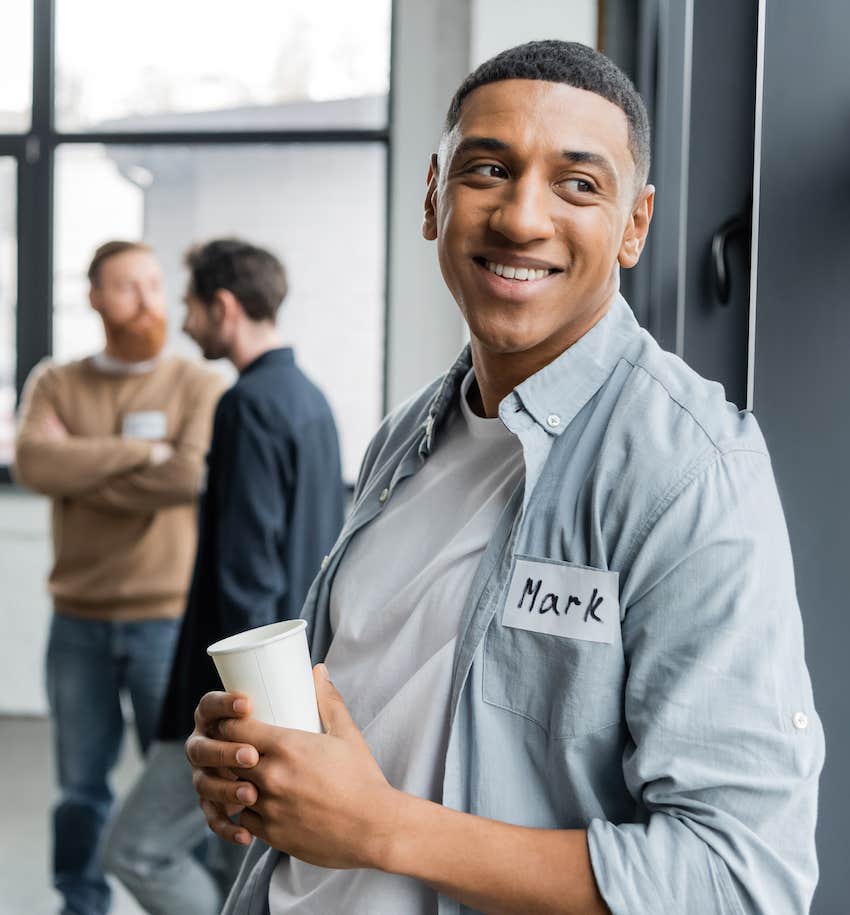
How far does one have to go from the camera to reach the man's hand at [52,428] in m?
3.13

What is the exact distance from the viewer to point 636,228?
1.02 metres

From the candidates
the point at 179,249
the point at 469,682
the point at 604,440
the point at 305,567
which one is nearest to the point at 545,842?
the point at 469,682

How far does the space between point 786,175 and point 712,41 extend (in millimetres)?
420

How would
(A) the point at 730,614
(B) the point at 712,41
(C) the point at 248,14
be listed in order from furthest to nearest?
(C) the point at 248,14 → (B) the point at 712,41 → (A) the point at 730,614

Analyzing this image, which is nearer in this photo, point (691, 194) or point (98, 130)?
point (691, 194)

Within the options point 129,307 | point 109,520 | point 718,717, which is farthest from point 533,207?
point 129,307

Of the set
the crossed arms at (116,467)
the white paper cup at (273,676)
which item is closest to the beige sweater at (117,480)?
the crossed arms at (116,467)

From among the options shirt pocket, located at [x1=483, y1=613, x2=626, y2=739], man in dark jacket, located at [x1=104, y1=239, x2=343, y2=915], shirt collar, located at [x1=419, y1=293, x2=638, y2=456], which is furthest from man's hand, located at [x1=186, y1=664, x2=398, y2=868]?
man in dark jacket, located at [x1=104, y1=239, x2=343, y2=915]

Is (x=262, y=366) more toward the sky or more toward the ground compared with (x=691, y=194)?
more toward the ground

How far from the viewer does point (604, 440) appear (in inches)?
34.9

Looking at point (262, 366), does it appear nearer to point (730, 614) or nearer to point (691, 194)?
point (691, 194)

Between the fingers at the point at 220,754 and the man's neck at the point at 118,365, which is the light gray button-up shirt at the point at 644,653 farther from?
the man's neck at the point at 118,365

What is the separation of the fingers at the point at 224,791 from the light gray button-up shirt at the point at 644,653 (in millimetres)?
165

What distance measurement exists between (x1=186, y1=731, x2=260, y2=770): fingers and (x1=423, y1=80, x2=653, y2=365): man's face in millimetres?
416
